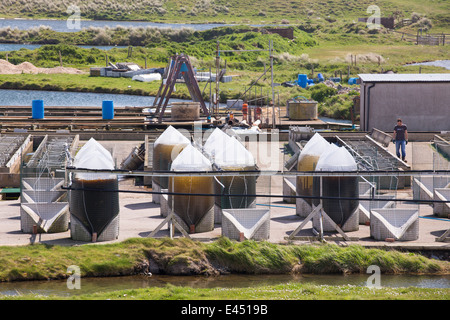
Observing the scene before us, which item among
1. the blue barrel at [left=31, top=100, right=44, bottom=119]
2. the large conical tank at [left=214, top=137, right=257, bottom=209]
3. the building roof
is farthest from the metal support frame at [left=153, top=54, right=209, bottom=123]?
the large conical tank at [left=214, top=137, right=257, bottom=209]

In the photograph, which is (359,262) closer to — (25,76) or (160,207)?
(160,207)

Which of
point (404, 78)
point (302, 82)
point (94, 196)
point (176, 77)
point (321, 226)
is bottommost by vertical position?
point (321, 226)

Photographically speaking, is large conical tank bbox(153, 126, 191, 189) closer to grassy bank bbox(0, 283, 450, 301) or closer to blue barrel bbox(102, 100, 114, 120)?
grassy bank bbox(0, 283, 450, 301)

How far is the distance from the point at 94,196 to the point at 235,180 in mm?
4136

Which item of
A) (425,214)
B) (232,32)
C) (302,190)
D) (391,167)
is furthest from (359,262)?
(232,32)

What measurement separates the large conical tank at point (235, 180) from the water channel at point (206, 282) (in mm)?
3887

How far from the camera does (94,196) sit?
21344 mm

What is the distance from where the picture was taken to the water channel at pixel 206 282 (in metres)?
18.2

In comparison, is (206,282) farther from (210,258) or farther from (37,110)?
(37,110)

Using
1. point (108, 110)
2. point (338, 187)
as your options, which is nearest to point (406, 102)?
point (108, 110)

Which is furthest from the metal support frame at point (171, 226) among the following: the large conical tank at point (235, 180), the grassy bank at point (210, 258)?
the large conical tank at point (235, 180)

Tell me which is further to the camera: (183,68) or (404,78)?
(183,68)

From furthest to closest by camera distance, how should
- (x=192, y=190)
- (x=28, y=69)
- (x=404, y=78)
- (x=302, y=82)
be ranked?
(x=28, y=69) < (x=302, y=82) < (x=404, y=78) < (x=192, y=190)

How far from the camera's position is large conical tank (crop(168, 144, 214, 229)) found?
2222 centimetres
